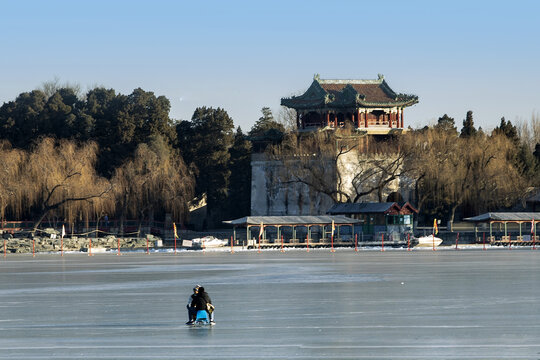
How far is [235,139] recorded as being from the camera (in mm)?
108250

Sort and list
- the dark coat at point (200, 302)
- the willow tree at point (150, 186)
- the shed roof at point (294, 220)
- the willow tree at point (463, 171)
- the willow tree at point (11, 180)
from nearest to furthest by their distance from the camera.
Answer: the dark coat at point (200, 302)
the willow tree at point (11, 180)
the shed roof at point (294, 220)
the willow tree at point (150, 186)
the willow tree at point (463, 171)

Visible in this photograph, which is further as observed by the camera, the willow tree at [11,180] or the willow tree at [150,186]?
the willow tree at [150,186]

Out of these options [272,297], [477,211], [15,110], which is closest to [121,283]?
[272,297]

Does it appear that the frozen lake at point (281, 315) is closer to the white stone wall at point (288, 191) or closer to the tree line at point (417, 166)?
the tree line at point (417, 166)

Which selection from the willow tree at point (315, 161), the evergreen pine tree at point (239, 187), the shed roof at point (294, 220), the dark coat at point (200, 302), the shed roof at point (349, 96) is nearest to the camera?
the dark coat at point (200, 302)

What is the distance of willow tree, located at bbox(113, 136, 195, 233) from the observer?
83.1 meters

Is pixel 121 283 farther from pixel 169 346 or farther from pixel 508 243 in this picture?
pixel 508 243

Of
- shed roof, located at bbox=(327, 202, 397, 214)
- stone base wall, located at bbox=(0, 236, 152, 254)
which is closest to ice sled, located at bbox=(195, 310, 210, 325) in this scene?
stone base wall, located at bbox=(0, 236, 152, 254)

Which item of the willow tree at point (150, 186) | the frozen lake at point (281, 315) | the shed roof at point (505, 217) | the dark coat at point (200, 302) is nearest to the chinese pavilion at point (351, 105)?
the willow tree at point (150, 186)

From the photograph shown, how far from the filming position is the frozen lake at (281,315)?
19016 millimetres

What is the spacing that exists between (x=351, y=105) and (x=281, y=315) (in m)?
78.3

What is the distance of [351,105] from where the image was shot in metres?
102

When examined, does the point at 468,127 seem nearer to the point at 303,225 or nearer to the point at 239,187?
the point at 239,187

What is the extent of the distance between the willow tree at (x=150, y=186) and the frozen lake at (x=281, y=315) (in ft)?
129
